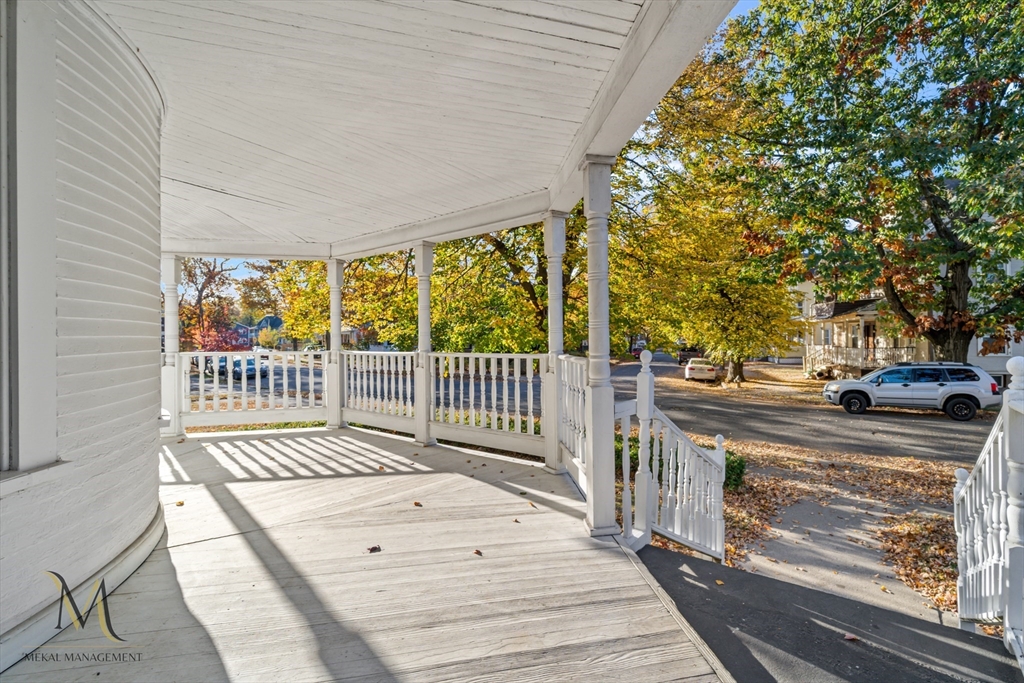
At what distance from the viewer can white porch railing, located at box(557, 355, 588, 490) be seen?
3703mm

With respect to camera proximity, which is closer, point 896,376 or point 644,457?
point 644,457

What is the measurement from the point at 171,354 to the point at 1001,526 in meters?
7.21

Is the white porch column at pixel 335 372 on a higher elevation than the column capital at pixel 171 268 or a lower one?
lower

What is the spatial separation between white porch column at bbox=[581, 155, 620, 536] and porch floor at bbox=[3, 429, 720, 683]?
0.72 feet

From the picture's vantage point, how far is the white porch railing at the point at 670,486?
125 inches

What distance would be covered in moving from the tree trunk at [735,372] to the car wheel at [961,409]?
6.59m

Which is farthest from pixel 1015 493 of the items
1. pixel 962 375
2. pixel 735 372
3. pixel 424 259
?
pixel 735 372

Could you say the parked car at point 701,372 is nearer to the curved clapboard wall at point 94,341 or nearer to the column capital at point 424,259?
the column capital at point 424,259

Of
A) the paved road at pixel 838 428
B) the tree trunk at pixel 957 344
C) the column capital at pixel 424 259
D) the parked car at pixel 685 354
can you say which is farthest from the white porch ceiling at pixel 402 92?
the parked car at pixel 685 354

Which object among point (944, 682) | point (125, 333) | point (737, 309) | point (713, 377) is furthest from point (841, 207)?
point (125, 333)

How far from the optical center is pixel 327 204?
15.4ft

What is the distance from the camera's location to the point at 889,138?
9.71 m

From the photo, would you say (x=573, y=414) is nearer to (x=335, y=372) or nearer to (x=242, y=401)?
(x=335, y=372)

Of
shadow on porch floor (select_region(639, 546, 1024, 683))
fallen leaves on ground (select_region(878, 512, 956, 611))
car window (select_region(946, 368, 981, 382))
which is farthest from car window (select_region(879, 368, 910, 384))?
shadow on porch floor (select_region(639, 546, 1024, 683))
